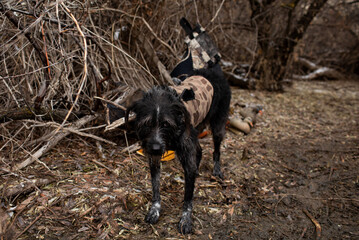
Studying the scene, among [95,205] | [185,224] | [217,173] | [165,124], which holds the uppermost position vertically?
[165,124]

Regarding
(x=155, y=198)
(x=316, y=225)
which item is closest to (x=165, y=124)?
(x=155, y=198)

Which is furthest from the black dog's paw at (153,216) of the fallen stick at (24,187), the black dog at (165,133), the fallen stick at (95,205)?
the fallen stick at (24,187)

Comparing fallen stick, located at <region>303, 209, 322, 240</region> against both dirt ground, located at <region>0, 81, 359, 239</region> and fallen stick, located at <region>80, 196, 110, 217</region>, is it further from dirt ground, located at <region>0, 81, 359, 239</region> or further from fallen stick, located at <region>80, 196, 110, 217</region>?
fallen stick, located at <region>80, 196, 110, 217</region>

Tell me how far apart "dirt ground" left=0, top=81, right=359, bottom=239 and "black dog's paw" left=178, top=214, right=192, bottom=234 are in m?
0.08

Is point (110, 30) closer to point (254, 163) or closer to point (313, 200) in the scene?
point (254, 163)

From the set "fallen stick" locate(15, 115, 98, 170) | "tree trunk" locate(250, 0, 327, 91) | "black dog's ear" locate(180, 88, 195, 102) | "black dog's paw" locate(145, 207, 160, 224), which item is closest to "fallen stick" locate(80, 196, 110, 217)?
"black dog's paw" locate(145, 207, 160, 224)

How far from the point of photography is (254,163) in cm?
464

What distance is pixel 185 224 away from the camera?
9.86 ft

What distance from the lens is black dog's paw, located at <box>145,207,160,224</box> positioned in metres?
3.05

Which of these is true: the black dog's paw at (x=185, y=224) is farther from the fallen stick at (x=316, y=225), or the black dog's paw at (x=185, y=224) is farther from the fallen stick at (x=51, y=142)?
the fallen stick at (x=51, y=142)

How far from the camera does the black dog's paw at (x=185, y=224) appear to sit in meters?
2.96

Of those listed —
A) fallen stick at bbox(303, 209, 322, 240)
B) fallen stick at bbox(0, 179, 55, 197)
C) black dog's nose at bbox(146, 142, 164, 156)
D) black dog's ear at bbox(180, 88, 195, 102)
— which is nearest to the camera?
black dog's nose at bbox(146, 142, 164, 156)

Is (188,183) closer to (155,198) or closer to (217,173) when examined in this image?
(155,198)

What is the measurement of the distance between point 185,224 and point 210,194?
793 mm
